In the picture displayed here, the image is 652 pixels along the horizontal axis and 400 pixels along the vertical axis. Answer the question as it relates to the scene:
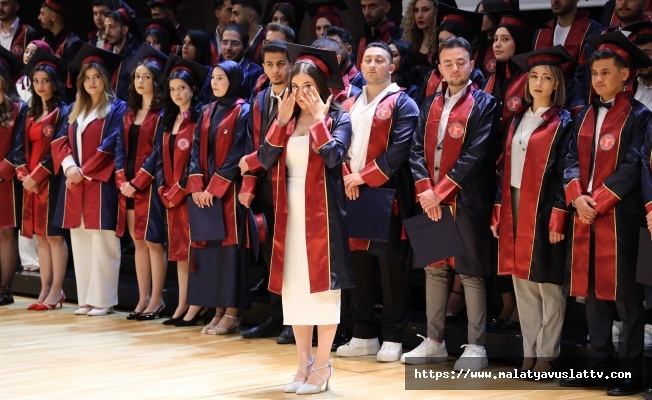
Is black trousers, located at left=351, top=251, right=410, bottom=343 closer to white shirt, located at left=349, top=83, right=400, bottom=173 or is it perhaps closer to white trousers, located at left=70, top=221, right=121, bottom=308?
white shirt, located at left=349, top=83, right=400, bottom=173

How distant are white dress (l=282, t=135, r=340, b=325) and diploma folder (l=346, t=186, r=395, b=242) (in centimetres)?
96

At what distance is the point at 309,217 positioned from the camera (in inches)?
189

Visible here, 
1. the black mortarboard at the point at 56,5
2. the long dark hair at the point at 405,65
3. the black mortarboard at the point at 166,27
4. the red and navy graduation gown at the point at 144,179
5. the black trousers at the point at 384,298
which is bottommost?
the black trousers at the point at 384,298

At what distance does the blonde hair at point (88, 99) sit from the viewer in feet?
24.3

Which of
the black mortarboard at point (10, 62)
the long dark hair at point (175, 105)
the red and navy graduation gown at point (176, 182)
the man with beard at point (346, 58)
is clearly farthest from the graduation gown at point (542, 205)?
the black mortarboard at point (10, 62)

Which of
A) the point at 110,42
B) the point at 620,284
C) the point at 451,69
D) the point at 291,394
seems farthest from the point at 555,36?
the point at 110,42

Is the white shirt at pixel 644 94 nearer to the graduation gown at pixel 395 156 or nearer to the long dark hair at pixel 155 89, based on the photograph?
the graduation gown at pixel 395 156

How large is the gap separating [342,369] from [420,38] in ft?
8.29

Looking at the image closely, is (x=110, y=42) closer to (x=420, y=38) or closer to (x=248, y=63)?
(x=248, y=63)

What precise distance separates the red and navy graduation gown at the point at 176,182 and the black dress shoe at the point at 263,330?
0.69 m

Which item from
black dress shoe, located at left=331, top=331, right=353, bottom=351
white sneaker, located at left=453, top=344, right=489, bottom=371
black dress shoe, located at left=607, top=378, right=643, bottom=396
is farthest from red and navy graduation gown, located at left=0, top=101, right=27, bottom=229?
black dress shoe, located at left=607, top=378, right=643, bottom=396

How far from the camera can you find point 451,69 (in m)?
5.68

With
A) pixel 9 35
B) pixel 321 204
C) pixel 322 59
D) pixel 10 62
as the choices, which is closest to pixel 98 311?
pixel 10 62

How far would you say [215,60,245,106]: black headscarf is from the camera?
661 centimetres
